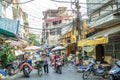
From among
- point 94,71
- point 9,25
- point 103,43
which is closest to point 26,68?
point 9,25

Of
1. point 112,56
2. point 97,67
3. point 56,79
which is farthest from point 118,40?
point 56,79

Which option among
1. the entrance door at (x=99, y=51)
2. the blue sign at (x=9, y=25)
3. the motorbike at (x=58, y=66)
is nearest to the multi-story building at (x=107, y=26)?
the entrance door at (x=99, y=51)

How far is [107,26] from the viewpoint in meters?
22.3

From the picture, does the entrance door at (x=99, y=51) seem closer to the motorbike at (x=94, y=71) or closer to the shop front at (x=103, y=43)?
the shop front at (x=103, y=43)

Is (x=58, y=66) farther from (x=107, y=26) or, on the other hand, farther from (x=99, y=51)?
(x=99, y=51)

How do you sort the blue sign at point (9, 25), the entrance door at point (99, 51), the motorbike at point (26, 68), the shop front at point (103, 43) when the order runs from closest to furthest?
the blue sign at point (9, 25)
the shop front at point (103, 43)
the motorbike at point (26, 68)
the entrance door at point (99, 51)

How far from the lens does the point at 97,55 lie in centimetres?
2605

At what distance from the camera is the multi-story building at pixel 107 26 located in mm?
17172

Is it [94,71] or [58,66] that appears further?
[58,66]

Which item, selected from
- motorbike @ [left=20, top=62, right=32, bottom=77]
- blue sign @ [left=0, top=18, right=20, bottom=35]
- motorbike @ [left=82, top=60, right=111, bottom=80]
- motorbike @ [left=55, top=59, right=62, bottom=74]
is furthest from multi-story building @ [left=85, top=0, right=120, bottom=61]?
blue sign @ [left=0, top=18, right=20, bottom=35]

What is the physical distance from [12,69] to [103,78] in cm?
798

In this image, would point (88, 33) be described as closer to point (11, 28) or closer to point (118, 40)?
point (118, 40)

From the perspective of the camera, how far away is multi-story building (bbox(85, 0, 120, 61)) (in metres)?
17.2

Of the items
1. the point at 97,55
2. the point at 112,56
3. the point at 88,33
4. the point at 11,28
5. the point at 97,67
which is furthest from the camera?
the point at 88,33
